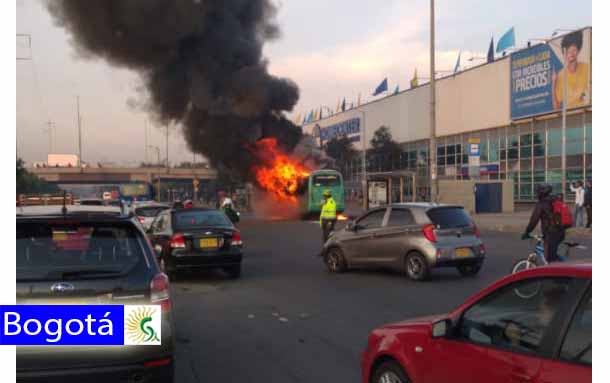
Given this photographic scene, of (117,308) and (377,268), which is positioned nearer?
(117,308)

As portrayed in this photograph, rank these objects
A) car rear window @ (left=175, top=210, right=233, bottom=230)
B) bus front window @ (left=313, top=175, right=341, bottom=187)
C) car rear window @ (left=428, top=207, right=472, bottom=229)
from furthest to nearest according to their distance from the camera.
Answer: bus front window @ (left=313, top=175, right=341, bottom=187) → car rear window @ (left=175, top=210, right=233, bottom=230) → car rear window @ (left=428, top=207, right=472, bottom=229)

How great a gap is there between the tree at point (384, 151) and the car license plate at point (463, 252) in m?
48.8

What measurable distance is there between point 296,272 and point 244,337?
5.84m

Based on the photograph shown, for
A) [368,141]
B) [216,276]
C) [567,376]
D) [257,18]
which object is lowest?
[216,276]

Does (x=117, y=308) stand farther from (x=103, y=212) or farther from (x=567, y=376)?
(x=567, y=376)

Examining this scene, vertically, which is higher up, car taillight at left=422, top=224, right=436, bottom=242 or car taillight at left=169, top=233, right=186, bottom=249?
car taillight at left=422, top=224, right=436, bottom=242

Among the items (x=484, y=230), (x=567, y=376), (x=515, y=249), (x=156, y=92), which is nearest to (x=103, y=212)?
(x=567, y=376)

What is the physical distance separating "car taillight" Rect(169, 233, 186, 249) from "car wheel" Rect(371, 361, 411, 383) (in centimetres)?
808

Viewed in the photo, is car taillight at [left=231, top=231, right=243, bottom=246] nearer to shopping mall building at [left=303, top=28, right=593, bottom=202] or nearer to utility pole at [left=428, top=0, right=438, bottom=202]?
utility pole at [left=428, top=0, right=438, bottom=202]

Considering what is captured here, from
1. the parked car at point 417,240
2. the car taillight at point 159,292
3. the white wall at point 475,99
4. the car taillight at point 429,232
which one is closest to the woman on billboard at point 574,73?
the white wall at point 475,99

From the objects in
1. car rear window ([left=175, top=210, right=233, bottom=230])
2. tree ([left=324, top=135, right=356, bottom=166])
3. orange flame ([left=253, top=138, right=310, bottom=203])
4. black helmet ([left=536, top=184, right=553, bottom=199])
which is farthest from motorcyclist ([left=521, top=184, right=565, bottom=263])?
tree ([left=324, top=135, right=356, bottom=166])

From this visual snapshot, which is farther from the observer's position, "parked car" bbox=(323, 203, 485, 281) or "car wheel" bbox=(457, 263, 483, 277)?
"car wheel" bbox=(457, 263, 483, 277)

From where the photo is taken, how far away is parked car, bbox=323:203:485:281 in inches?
448

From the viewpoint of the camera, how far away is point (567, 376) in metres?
3.11
